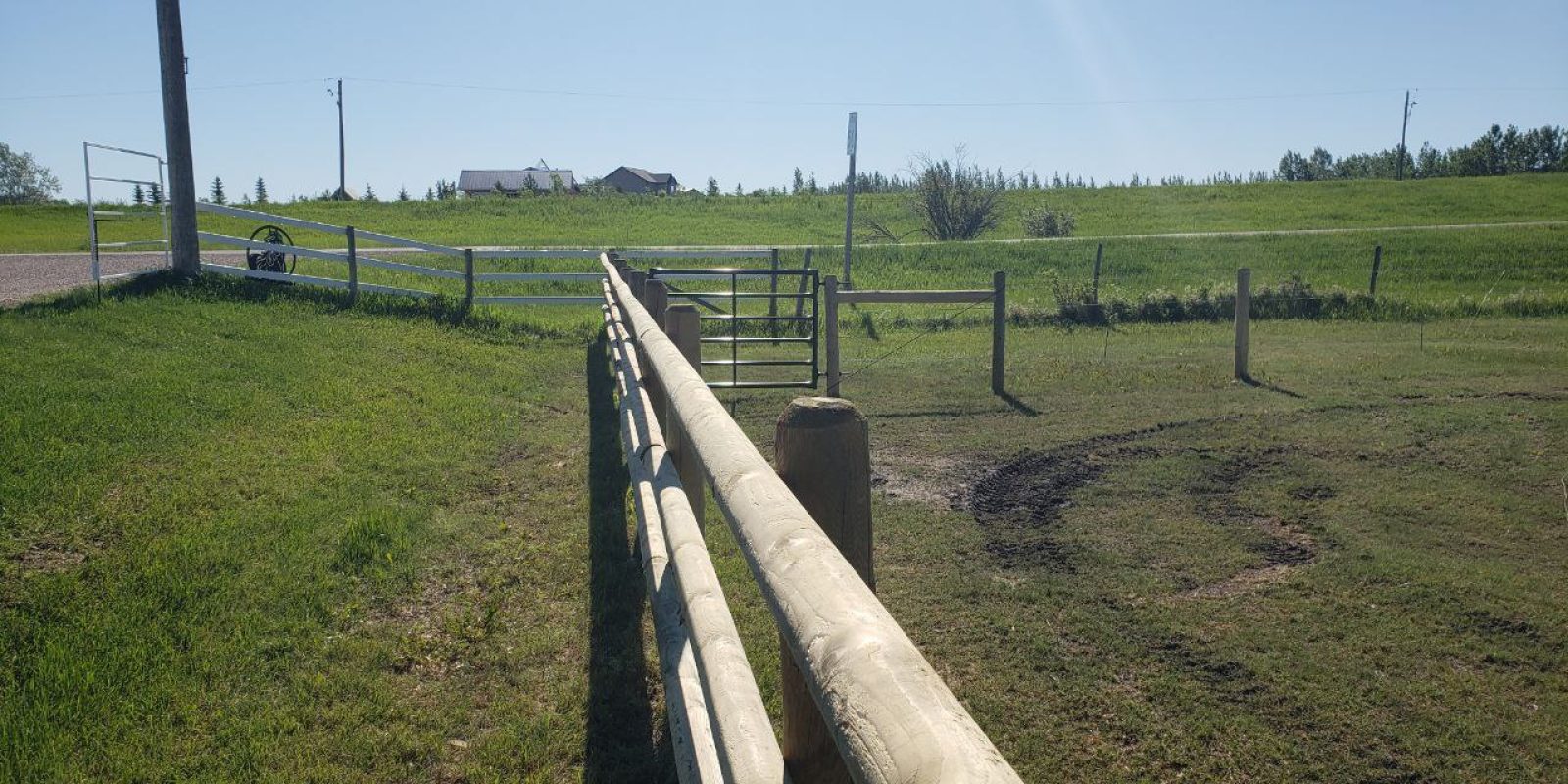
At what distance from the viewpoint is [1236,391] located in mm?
10984

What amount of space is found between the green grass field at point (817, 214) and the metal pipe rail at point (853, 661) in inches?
1228

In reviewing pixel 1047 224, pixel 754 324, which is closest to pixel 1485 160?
pixel 1047 224

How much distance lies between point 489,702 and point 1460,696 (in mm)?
3743

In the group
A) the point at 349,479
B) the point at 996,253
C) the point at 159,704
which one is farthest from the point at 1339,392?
the point at 996,253

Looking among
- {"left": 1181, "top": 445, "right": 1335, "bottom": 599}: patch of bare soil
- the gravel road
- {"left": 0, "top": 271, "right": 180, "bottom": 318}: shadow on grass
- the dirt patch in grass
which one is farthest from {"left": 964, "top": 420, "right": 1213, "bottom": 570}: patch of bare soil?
the gravel road

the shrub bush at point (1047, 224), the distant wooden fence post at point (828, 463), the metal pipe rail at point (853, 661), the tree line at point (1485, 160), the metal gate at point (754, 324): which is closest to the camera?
the metal pipe rail at point (853, 661)

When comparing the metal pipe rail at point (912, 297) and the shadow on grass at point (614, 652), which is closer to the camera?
the shadow on grass at point (614, 652)

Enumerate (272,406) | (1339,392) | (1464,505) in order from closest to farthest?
1. (1464,505)
2. (272,406)
3. (1339,392)

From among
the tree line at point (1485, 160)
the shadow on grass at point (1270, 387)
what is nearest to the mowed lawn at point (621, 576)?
the shadow on grass at point (1270, 387)

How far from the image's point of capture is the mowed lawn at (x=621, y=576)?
3902 millimetres

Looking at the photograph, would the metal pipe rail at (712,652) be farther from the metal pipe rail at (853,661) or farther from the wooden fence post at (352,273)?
the wooden fence post at (352,273)

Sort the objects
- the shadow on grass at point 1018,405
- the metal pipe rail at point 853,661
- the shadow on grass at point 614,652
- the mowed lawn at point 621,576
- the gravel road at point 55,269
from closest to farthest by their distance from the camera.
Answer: the metal pipe rail at point 853,661, the shadow on grass at point 614,652, the mowed lawn at point 621,576, the shadow on grass at point 1018,405, the gravel road at point 55,269

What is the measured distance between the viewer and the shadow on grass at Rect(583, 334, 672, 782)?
12.5 ft

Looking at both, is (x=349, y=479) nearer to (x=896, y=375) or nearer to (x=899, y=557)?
(x=899, y=557)
